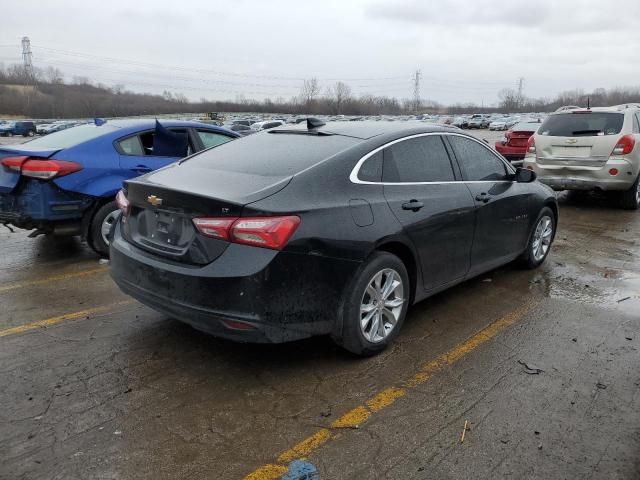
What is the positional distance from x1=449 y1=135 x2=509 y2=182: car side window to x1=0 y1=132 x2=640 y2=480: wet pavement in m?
1.14

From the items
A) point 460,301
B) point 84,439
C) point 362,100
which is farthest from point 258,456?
point 362,100

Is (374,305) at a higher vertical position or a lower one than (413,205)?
lower

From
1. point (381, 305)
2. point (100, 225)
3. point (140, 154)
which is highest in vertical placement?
point (140, 154)

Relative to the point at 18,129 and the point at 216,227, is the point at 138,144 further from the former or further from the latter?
the point at 18,129

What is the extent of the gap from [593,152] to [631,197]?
1223mm

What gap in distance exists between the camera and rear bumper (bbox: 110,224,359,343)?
3.05 meters

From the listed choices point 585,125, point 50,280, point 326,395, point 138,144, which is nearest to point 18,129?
point 138,144

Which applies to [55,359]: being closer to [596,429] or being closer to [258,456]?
[258,456]

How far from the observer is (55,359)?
3.61m

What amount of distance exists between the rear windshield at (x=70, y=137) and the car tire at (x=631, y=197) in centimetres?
843

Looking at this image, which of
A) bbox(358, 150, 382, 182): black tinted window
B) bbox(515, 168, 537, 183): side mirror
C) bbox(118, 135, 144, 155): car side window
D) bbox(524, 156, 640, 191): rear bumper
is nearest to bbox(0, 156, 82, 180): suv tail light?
bbox(118, 135, 144, 155): car side window

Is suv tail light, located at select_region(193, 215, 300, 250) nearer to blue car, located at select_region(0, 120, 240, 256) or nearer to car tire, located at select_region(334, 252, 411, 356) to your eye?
car tire, located at select_region(334, 252, 411, 356)

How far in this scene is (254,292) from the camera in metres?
3.04

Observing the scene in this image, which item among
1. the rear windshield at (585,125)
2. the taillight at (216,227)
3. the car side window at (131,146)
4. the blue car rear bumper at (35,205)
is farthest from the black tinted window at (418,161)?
the rear windshield at (585,125)
